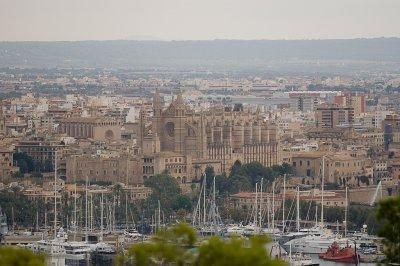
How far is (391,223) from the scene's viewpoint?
20234 millimetres

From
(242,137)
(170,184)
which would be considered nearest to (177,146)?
(242,137)

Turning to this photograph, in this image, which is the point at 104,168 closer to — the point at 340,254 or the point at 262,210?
the point at 262,210

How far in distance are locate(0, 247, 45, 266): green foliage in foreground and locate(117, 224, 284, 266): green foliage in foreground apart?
0.89m

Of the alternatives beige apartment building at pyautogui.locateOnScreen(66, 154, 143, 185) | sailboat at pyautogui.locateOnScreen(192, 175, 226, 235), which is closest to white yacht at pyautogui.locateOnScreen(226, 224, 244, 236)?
sailboat at pyautogui.locateOnScreen(192, 175, 226, 235)

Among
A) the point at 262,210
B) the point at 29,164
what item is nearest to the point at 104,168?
the point at 29,164

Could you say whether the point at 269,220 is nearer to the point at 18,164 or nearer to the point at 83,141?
the point at 18,164

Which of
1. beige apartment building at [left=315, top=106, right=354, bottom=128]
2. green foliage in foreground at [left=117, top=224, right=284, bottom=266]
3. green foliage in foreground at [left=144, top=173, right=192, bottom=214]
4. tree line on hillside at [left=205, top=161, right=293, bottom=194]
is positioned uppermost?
green foliage in foreground at [left=117, top=224, right=284, bottom=266]

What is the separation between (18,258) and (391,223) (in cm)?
349

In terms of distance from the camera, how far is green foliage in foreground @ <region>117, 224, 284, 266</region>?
18.8 meters

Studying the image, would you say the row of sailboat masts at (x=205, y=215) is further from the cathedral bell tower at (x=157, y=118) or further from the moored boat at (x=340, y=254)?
the cathedral bell tower at (x=157, y=118)

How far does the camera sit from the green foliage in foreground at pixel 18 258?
19.2 m

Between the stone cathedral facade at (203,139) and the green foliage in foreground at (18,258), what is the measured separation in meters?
43.0

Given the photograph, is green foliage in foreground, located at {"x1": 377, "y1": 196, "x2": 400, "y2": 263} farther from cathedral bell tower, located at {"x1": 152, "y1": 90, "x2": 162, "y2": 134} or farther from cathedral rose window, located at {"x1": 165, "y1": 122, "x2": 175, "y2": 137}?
cathedral bell tower, located at {"x1": 152, "y1": 90, "x2": 162, "y2": 134}

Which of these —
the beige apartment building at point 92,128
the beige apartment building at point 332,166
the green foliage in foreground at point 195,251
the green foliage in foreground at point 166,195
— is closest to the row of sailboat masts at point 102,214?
the green foliage in foreground at point 166,195
